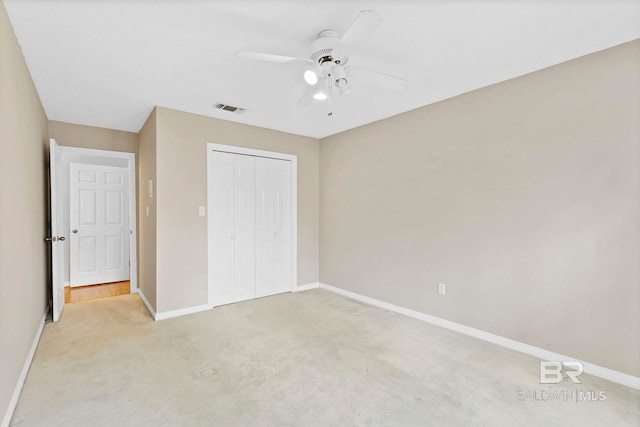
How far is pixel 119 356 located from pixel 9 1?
2557 mm

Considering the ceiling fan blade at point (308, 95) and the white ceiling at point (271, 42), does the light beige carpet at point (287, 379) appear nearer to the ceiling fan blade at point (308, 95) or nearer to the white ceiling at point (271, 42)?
the ceiling fan blade at point (308, 95)

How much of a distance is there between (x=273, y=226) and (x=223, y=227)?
752 mm

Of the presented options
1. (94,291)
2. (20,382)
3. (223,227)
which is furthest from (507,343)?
(94,291)

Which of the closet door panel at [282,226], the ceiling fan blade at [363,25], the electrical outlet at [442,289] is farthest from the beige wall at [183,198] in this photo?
the electrical outlet at [442,289]

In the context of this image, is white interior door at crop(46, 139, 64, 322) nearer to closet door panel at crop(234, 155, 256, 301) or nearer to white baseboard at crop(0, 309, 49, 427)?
white baseboard at crop(0, 309, 49, 427)

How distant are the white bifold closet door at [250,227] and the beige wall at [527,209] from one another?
1386 mm

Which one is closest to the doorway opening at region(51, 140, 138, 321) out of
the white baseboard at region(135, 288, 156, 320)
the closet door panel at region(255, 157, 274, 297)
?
the white baseboard at region(135, 288, 156, 320)

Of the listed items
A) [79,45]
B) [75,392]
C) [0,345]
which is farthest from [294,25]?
[75,392]

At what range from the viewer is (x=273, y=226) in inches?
175

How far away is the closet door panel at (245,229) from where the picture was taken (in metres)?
4.10

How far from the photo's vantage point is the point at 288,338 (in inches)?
117

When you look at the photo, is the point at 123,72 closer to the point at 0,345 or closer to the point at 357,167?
the point at 0,345

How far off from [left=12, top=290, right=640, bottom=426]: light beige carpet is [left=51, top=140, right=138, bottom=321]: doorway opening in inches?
66.9

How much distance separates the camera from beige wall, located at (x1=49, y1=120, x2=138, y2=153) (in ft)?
13.1
